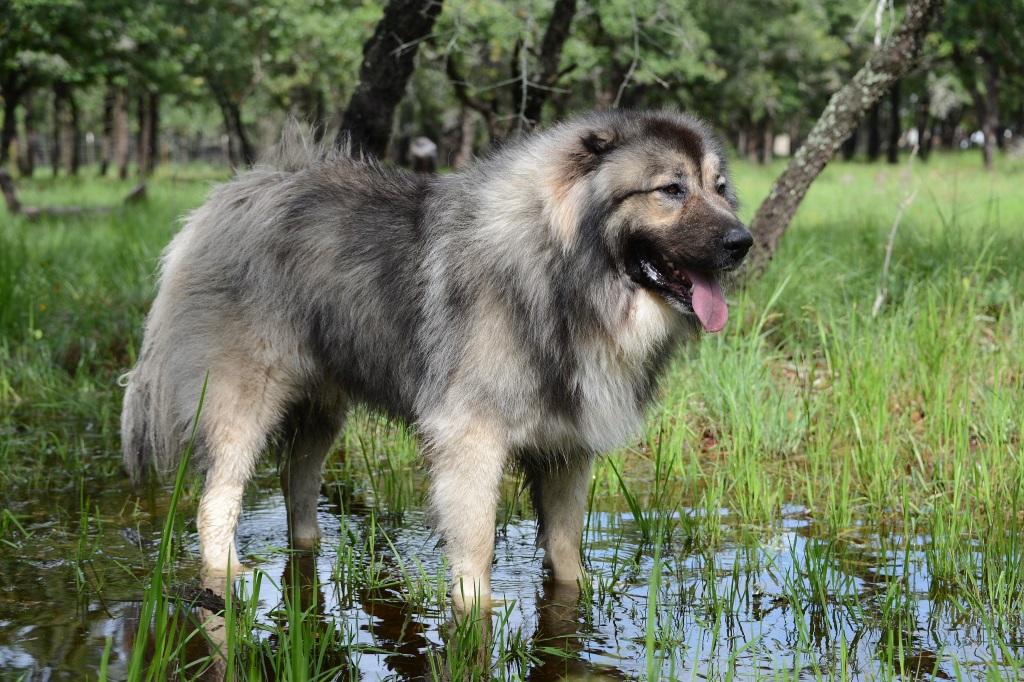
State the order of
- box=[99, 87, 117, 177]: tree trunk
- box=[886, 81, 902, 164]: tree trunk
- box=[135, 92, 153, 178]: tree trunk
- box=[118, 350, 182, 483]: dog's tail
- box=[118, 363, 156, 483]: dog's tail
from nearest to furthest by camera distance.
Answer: box=[118, 350, 182, 483]: dog's tail → box=[118, 363, 156, 483]: dog's tail → box=[135, 92, 153, 178]: tree trunk → box=[99, 87, 117, 177]: tree trunk → box=[886, 81, 902, 164]: tree trunk

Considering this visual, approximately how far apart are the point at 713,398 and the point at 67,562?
3161 millimetres

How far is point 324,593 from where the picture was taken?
3.84 meters

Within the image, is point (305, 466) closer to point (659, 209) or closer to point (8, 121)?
point (659, 209)

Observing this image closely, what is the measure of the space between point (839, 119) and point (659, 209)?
158 inches

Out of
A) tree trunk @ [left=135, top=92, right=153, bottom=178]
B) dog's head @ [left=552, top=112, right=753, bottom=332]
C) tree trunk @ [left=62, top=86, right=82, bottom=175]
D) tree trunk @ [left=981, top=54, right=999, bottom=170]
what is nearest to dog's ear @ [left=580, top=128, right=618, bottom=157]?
dog's head @ [left=552, top=112, right=753, bottom=332]

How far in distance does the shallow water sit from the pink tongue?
77 centimetres

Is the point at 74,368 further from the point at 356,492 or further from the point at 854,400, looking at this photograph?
the point at 854,400

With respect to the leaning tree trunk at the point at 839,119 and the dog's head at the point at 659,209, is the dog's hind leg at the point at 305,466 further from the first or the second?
the leaning tree trunk at the point at 839,119

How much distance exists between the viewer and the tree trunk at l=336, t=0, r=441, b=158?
6.85m

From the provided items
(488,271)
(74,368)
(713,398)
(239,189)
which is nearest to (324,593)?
(488,271)

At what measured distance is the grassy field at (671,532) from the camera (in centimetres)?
→ 310

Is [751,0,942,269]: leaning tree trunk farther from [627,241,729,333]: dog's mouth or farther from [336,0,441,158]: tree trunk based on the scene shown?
[627,241,729,333]: dog's mouth

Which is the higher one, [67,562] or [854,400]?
[854,400]

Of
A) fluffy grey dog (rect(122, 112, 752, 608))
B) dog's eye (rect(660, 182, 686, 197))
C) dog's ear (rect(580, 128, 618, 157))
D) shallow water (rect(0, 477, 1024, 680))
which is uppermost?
dog's ear (rect(580, 128, 618, 157))
